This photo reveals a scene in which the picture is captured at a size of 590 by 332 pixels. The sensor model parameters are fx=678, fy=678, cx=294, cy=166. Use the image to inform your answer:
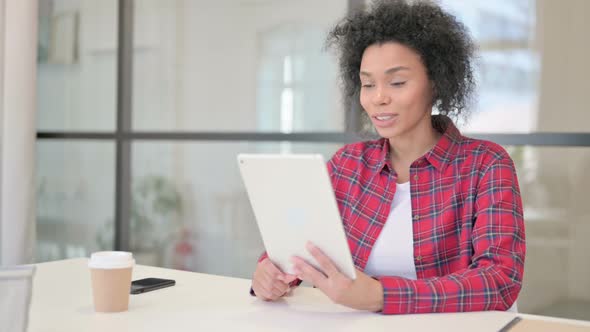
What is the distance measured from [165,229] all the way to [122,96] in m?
0.74

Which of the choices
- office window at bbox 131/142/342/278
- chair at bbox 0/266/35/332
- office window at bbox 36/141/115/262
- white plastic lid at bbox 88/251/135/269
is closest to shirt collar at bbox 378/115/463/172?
white plastic lid at bbox 88/251/135/269

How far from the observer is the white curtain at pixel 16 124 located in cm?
347

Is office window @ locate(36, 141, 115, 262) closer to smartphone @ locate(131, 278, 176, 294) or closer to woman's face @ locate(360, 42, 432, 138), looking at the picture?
smartphone @ locate(131, 278, 176, 294)

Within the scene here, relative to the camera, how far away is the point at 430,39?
5.47 feet

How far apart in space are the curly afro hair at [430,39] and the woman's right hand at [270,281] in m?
0.64

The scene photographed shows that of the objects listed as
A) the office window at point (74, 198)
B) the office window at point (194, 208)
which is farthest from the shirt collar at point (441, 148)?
the office window at point (74, 198)

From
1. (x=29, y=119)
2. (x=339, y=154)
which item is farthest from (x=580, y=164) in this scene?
(x=29, y=119)

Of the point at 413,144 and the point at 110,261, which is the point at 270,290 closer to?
the point at 110,261

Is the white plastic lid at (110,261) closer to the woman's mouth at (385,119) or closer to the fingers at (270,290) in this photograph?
the fingers at (270,290)

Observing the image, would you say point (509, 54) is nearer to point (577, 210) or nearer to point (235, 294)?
point (577, 210)

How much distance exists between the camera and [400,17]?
1.70 meters

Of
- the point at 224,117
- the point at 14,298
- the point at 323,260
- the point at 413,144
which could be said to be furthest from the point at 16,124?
the point at 14,298

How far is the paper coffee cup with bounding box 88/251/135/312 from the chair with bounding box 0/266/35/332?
16.1 inches

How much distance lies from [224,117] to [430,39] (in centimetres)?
169
